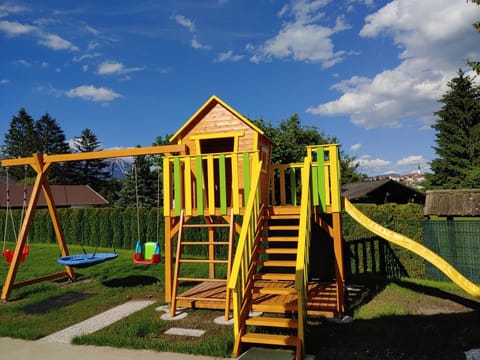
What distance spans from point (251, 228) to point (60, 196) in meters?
35.5

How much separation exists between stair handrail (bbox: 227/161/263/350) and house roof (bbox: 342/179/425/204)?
65.8 feet

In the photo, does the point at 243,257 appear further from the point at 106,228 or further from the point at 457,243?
the point at 106,228

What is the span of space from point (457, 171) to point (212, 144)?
101 ft

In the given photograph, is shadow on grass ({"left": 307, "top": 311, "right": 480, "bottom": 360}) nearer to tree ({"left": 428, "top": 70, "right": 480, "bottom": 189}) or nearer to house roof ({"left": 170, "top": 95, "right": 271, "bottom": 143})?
house roof ({"left": 170, "top": 95, "right": 271, "bottom": 143})

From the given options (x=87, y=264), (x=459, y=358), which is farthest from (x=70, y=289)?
(x=459, y=358)

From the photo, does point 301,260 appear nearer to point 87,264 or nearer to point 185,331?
point 185,331

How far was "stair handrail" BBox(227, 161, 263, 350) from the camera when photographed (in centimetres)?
453

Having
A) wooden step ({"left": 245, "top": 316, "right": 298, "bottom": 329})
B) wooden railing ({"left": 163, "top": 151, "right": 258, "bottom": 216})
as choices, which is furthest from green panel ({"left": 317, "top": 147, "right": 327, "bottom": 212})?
wooden step ({"left": 245, "top": 316, "right": 298, "bottom": 329})

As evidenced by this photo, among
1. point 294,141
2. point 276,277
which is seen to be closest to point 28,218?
point 276,277

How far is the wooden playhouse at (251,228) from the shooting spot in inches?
190

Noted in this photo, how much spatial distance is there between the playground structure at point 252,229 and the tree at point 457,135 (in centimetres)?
2820

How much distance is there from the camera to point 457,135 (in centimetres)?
3284

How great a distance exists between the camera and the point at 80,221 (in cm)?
1930

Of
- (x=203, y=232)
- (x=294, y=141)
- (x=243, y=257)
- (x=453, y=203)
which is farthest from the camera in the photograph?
(x=294, y=141)
